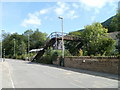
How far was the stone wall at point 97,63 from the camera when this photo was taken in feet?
59.2

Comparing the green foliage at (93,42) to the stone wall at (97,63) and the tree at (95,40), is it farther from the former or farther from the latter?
the stone wall at (97,63)

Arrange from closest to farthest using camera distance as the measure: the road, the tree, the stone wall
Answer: the road
the stone wall
the tree

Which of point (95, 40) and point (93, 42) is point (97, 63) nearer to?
point (93, 42)

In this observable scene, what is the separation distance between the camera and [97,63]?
20844 millimetres

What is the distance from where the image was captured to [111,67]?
18422 mm

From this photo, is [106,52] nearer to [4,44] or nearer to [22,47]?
[22,47]

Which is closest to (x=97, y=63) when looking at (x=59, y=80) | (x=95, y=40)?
(x=59, y=80)

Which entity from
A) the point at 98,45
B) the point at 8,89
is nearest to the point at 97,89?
the point at 8,89

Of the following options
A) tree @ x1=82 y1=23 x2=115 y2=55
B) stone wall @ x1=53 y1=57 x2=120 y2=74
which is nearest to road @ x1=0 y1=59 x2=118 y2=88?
stone wall @ x1=53 y1=57 x2=120 y2=74

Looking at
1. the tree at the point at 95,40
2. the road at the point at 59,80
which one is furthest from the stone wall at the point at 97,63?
the tree at the point at 95,40

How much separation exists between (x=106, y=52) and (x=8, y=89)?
2190cm

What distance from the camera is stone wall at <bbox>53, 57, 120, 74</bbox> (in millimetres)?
18036

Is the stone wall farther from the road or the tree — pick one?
the tree

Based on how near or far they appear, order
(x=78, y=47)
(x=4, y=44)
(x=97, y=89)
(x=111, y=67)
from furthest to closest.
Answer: (x=4, y=44) < (x=78, y=47) < (x=111, y=67) < (x=97, y=89)
